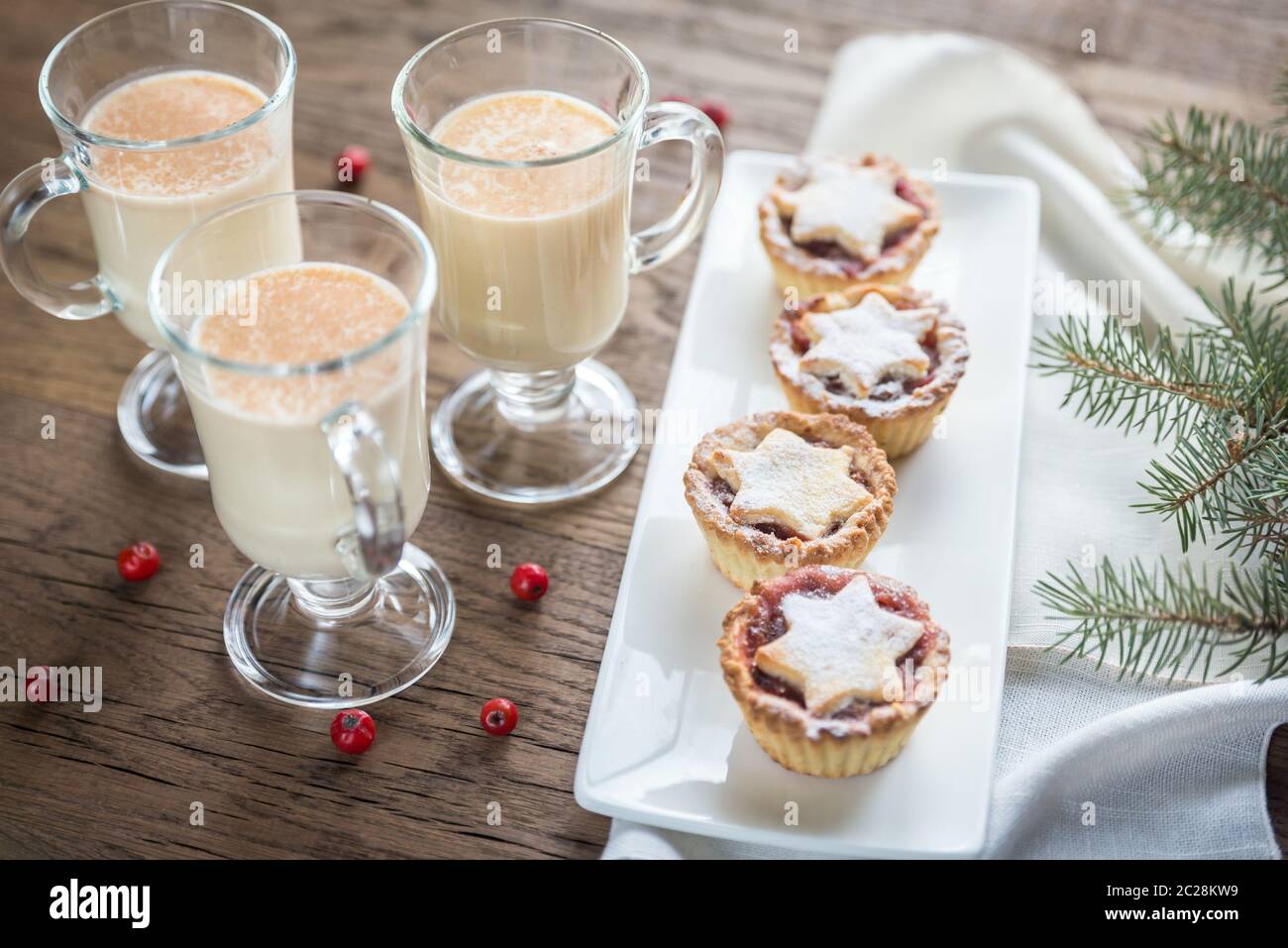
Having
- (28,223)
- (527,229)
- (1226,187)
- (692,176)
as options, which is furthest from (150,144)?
(1226,187)

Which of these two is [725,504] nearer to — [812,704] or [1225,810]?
[812,704]

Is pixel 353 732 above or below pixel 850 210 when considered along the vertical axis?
below

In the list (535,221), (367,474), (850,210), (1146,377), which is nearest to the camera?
(367,474)

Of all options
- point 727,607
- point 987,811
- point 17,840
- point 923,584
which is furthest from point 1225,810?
point 17,840

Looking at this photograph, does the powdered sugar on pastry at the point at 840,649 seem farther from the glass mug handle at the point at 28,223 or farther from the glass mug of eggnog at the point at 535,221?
the glass mug handle at the point at 28,223

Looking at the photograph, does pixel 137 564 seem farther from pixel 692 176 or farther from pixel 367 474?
pixel 692 176
